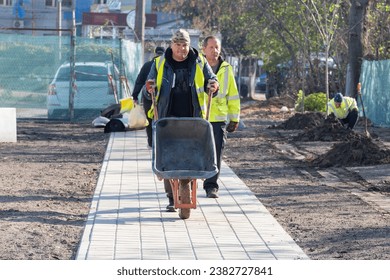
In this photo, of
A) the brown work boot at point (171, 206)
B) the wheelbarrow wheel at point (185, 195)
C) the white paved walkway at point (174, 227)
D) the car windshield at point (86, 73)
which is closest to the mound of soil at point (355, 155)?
the white paved walkway at point (174, 227)

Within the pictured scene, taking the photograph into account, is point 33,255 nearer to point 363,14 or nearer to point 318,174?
point 318,174

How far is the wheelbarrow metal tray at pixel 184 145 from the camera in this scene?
10.9 meters

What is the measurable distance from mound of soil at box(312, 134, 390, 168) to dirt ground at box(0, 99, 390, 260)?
0.02 metres

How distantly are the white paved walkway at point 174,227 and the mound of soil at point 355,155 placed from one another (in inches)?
131

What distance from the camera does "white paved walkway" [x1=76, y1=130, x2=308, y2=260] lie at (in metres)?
9.02

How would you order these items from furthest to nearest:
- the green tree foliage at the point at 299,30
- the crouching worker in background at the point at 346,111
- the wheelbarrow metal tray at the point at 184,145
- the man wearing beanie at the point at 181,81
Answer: the green tree foliage at the point at 299,30
the crouching worker in background at the point at 346,111
the man wearing beanie at the point at 181,81
the wheelbarrow metal tray at the point at 184,145

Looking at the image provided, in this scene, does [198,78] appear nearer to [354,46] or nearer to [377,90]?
[377,90]

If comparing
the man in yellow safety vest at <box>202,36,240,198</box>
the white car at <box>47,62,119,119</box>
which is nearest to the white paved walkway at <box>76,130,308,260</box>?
the man in yellow safety vest at <box>202,36,240,198</box>

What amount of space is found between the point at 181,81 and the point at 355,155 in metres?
7.06

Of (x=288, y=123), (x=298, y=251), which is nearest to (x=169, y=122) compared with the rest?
(x=298, y=251)

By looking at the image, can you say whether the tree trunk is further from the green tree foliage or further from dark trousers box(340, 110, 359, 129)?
dark trousers box(340, 110, 359, 129)

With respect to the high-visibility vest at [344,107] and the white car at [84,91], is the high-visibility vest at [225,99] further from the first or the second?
the white car at [84,91]
